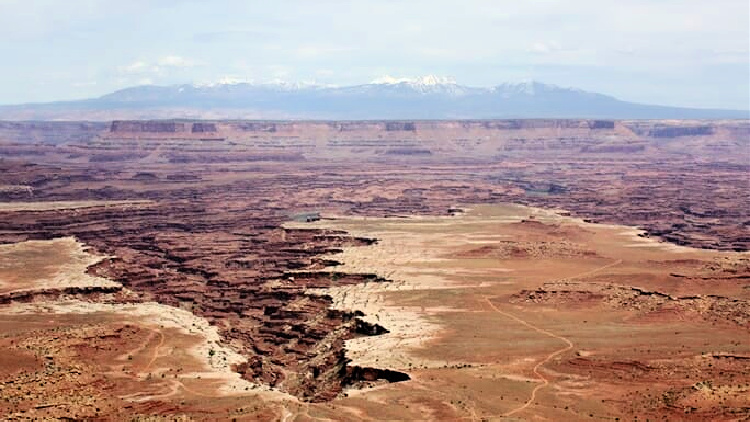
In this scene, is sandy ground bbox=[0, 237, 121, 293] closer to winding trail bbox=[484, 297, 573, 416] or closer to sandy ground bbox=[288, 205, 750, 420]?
sandy ground bbox=[288, 205, 750, 420]

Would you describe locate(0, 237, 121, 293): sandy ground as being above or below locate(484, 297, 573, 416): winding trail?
below

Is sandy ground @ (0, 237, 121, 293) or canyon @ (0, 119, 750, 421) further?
sandy ground @ (0, 237, 121, 293)

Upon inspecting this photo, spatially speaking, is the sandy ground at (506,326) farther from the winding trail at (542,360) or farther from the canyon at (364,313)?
the canyon at (364,313)

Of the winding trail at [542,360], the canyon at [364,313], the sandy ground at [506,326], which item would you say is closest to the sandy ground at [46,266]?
the canyon at [364,313]

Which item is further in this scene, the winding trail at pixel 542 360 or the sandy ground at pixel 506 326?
the sandy ground at pixel 506 326

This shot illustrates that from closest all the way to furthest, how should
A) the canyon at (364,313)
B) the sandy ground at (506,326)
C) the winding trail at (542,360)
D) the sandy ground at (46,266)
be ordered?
the winding trail at (542,360) → the sandy ground at (506,326) → the canyon at (364,313) → the sandy ground at (46,266)

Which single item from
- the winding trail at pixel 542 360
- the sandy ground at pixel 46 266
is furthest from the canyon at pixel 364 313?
the sandy ground at pixel 46 266

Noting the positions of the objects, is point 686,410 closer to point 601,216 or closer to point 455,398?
point 455,398

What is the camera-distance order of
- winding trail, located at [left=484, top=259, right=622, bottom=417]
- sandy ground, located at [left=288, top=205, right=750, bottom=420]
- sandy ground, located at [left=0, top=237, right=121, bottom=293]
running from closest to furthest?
winding trail, located at [left=484, top=259, right=622, bottom=417] < sandy ground, located at [left=288, top=205, right=750, bottom=420] < sandy ground, located at [left=0, top=237, right=121, bottom=293]

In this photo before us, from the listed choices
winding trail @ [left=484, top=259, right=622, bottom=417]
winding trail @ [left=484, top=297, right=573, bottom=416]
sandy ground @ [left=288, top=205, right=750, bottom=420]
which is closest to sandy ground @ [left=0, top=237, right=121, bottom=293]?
sandy ground @ [left=288, top=205, right=750, bottom=420]

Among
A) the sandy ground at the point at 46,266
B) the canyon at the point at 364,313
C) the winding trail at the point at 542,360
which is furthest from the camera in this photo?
the sandy ground at the point at 46,266

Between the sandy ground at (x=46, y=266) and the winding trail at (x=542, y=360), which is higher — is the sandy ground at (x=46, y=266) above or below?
below
